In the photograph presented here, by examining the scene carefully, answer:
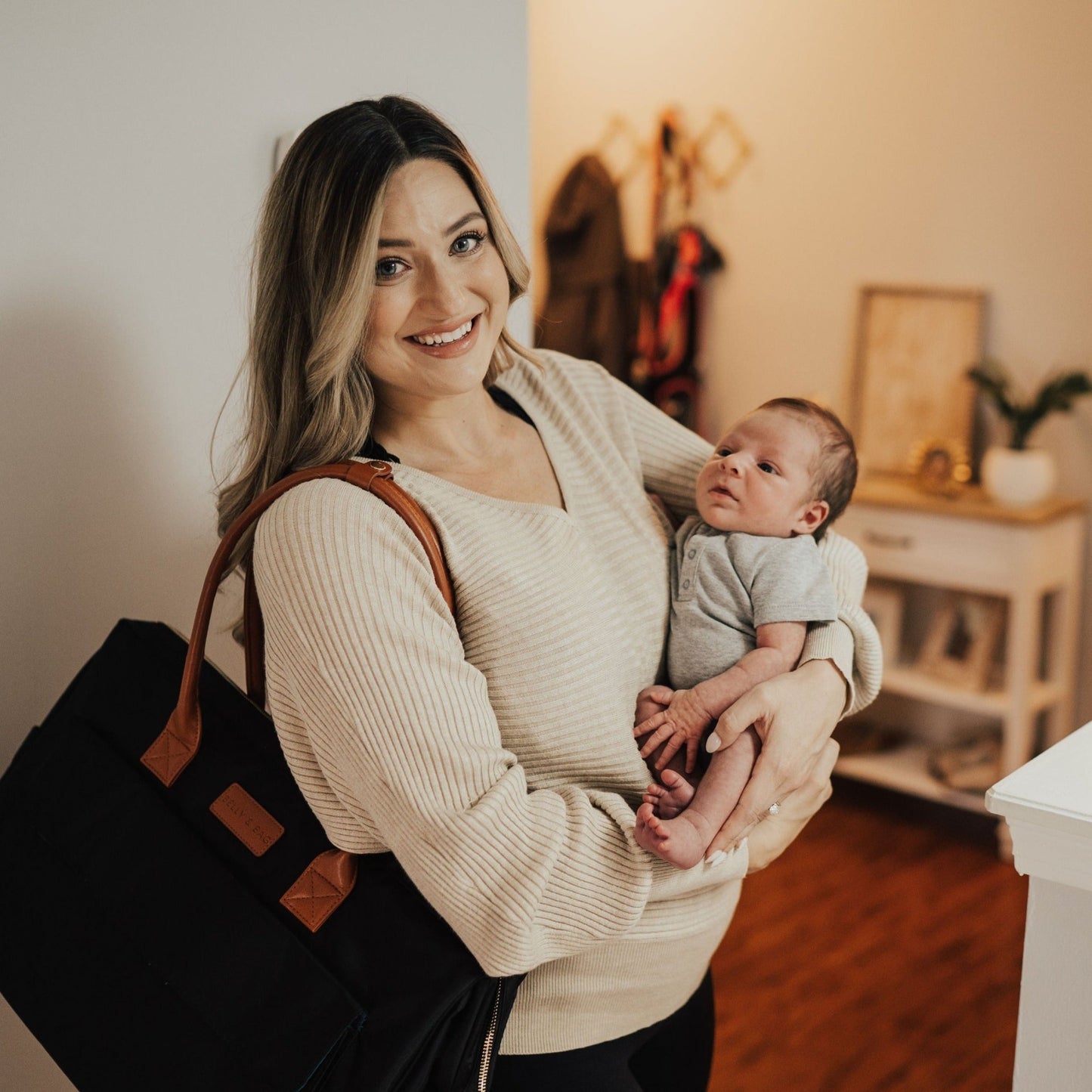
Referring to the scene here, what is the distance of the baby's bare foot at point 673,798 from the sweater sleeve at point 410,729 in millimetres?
114

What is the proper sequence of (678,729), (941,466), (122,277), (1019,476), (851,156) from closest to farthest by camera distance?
(678,729) < (122,277) < (1019,476) < (941,466) < (851,156)

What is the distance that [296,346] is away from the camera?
1110 millimetres

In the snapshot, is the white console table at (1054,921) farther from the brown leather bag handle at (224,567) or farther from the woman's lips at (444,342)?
the woman's lips at (444,342)

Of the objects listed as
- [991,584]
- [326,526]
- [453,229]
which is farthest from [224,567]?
[991,584]

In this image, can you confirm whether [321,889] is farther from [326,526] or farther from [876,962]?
[876,962]

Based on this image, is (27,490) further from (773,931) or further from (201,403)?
(773,931)

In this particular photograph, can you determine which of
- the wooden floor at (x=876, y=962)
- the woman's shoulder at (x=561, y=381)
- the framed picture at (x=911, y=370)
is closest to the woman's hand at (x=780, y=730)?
the woman's shoulder at (x=561, y=381)

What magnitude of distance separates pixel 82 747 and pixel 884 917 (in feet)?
7.20

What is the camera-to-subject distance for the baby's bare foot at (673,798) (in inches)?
45.0

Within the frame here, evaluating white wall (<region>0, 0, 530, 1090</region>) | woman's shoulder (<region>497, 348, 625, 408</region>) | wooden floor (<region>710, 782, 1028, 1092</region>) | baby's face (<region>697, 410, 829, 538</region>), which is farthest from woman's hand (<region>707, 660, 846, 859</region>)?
wooden floor (<region>710, 782, 1028, 1092</region>)

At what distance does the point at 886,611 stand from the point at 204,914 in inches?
101

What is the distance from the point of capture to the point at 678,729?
119 cm

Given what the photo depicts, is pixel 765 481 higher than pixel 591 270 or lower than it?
lower

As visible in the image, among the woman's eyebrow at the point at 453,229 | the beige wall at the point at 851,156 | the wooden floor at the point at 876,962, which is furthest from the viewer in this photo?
the beige wall at the point at 851,156
